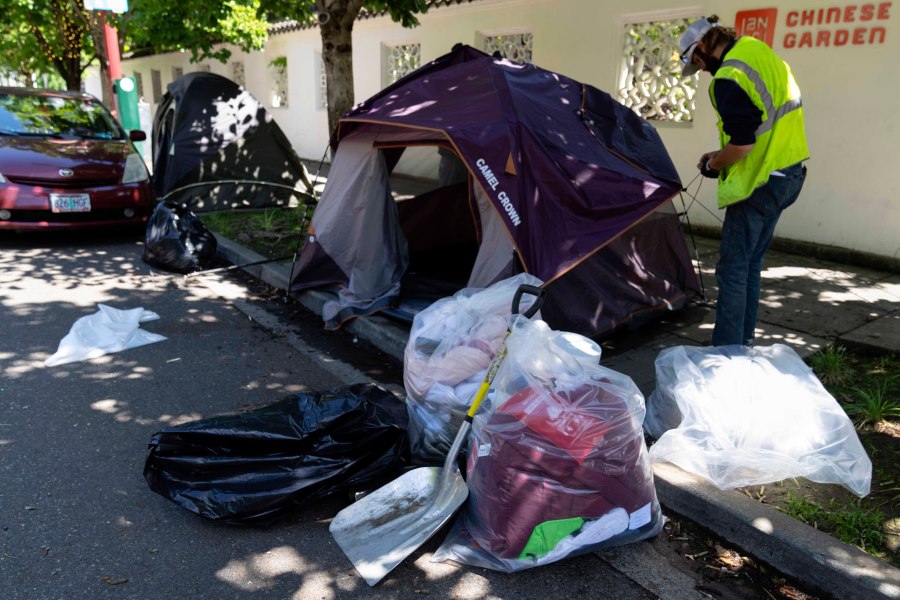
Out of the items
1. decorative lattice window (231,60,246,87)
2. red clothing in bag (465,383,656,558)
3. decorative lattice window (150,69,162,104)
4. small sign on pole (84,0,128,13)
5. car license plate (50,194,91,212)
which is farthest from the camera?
decorative lattice window (150,69,162,104)

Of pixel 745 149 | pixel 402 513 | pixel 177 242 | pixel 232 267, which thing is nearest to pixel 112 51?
pixel 177 242

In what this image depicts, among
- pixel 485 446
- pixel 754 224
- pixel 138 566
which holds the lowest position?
pixel 138 566

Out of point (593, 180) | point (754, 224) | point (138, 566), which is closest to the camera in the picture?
→ point (138, 566)

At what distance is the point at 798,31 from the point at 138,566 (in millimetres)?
7080

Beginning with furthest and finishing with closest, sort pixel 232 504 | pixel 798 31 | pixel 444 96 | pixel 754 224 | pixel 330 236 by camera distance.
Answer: pixel 798 31 < pixel 330 236 < pixel 444 96 < pixel 754 224 < pixel 232 504

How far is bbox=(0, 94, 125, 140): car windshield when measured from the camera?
7297mm

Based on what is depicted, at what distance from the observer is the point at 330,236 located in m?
5.19

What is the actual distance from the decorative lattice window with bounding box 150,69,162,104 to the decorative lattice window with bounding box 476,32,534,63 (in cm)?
1553

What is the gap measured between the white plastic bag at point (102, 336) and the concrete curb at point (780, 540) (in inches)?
138

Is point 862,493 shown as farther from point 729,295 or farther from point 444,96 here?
point 444,96

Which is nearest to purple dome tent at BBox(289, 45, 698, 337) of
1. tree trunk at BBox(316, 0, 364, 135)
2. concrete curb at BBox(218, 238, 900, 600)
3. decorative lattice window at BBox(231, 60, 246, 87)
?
concrete curb at BBox(218, 238, 900, 600)

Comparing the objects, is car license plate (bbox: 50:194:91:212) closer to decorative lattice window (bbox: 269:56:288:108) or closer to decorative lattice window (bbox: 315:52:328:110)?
decorative lattice window (bbox: 315:52:328:110)

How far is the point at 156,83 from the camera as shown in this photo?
72.5 feet

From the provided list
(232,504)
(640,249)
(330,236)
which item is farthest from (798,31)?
(232,504)
